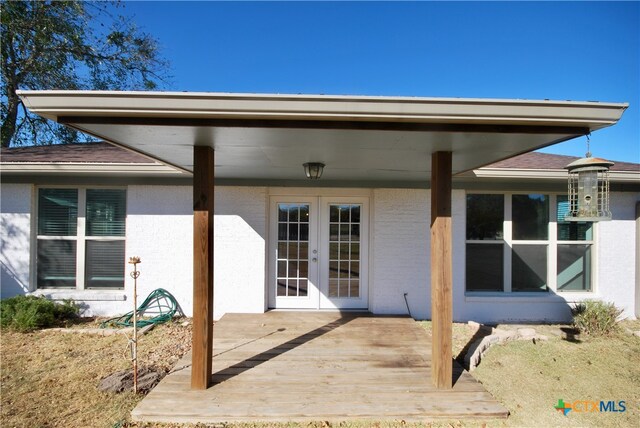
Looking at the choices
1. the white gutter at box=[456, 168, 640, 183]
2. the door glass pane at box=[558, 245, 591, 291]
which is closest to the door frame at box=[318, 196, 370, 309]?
the white gutter at box=[456, 168, 640, 183]

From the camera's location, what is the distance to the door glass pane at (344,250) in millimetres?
6246

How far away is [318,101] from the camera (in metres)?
2.46

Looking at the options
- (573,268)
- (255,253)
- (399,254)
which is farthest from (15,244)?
(573,268)

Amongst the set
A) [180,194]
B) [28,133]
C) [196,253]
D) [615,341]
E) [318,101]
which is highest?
[28,133]

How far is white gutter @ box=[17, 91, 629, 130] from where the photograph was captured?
2.43m

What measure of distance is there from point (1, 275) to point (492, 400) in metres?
7.92

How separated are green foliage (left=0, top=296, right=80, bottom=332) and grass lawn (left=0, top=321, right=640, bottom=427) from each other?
167 millimetres

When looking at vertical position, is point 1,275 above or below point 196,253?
below

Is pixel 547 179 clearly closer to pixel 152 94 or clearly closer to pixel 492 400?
pixel 492 400

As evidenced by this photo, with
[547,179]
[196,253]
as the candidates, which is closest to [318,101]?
[196,253]

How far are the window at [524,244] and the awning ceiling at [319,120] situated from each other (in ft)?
10.2

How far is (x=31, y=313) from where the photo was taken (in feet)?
17.1

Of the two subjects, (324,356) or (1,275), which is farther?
(1,275)

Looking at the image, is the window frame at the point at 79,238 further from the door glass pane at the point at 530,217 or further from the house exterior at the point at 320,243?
the door glass pane at the point at 530,217
